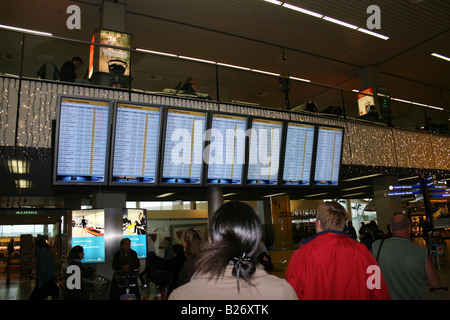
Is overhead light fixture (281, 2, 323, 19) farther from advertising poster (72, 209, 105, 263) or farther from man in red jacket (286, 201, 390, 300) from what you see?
man in red jacket (286, 201, 390, 300)

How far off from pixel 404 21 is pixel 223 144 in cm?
719

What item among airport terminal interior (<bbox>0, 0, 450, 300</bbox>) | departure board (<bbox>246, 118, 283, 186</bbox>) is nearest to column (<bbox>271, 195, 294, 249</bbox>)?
airport terminal interior (<bbox>0, 0, 450, 300</bbox>)

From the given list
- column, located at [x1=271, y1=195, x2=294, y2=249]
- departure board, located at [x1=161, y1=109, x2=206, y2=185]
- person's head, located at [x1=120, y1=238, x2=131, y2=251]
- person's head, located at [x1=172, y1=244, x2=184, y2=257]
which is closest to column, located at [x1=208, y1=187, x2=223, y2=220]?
departure board, located at [x1=161, y1=109, x2=206, y2=185]

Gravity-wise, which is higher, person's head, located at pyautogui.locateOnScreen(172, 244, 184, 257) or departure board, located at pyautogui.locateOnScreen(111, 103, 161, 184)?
departure board, located at pyautogui.locateOnScreen(111, 103, 161, 184)

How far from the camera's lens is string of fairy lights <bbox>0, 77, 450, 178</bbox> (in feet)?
14.5

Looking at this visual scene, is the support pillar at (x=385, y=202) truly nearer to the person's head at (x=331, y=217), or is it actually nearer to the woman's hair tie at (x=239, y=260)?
the person's head at (x=331, y=217)

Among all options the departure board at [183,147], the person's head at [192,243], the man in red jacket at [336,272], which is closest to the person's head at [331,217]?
the man in red jacket at [336,272]

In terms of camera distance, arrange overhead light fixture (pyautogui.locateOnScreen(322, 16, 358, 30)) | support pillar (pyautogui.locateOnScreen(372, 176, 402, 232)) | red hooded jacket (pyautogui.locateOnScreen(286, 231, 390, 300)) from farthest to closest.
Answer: support pillar (pyautogui.locateOnScreen(372, 176, 402, 232))
overhead light fixture (pyautogui.locateOnScreen(322, 16, 358, 30))
red hooded jacket (pyautogui.locateOnScreen(286, 231, 390, 300))

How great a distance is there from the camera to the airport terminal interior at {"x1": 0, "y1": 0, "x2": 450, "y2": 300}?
4.49 metres

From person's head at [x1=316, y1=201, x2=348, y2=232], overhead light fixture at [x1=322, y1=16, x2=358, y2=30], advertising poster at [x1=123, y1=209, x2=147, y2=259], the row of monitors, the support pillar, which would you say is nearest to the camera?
person's head at [x1=316, y1=201, x2=348, y2=232]

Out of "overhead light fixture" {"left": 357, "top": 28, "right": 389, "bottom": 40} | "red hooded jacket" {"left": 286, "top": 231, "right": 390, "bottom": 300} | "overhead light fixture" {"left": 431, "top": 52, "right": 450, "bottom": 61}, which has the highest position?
"overhead light fixture" {"left": 431, "top": 52, "right": 450, "bottom": 61}

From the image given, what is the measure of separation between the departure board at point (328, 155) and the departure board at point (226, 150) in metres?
1.55

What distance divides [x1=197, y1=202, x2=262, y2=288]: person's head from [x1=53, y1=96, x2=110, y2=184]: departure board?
329 centimetres

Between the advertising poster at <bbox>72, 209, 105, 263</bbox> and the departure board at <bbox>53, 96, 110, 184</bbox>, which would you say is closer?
the departure board at <bbox>53, 96, 110, 184</bbox>
